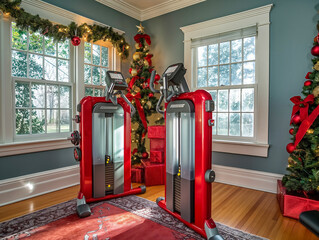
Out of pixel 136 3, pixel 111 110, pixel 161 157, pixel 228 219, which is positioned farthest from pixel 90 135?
pixel 136 3

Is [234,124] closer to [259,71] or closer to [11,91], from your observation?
[259,71]

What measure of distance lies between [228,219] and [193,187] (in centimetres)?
63

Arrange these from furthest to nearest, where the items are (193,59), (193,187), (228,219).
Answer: (193,59), (228,219), (193,187)

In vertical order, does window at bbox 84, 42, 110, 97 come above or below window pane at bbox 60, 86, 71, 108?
above

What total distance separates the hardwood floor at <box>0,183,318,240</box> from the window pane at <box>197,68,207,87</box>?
1.73m

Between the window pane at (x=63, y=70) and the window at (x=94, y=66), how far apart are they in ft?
1.00

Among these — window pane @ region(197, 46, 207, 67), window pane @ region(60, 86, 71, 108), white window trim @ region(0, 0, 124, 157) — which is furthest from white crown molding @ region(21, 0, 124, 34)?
window pane @ region(197, 46, 207, 67)

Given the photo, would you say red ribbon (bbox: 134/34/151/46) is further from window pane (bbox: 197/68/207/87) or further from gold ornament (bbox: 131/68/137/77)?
window pane (bbox: 197/68/207/87)

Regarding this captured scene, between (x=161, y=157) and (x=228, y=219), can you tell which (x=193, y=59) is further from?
(x=228, y=219)

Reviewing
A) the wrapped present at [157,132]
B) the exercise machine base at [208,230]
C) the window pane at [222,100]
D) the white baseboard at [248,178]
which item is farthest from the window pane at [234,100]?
the exercise machine base at [208,230]

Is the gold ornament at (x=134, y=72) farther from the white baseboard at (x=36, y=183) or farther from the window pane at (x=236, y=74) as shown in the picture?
the white baseboard at (x=36, y=183)

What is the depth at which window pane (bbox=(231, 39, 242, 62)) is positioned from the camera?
134 inches

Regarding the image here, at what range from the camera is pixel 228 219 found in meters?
2.30

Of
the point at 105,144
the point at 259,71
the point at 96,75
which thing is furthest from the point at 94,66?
the point at 259,71
